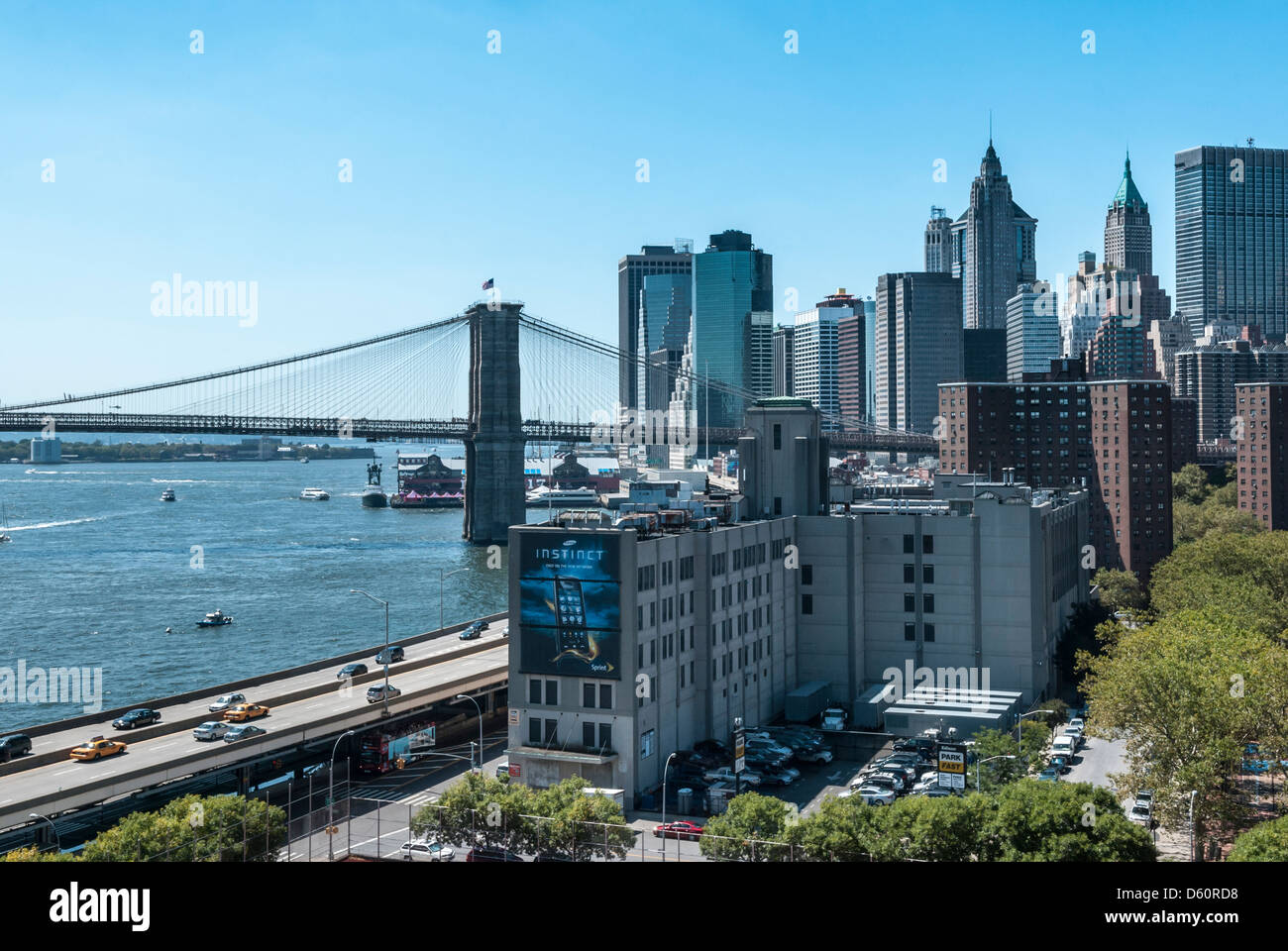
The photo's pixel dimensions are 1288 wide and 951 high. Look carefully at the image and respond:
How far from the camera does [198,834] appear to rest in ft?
68.4

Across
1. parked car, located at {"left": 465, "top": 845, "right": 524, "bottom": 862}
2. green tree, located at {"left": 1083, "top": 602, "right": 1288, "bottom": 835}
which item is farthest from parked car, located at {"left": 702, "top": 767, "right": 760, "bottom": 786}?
parked car, located at {"left": 465, "top": 845, "right": 524, "bottom": 862}

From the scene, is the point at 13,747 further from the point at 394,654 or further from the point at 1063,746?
the point at 1063,746

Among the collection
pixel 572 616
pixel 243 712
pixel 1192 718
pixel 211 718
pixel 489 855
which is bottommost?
pixel 211 718

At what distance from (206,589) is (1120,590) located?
48.7 m

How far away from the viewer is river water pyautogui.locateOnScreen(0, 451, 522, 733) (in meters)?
51.1

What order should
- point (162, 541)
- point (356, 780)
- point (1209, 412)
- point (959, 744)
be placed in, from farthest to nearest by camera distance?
point (1209, 412) < point (162, 541) < point (356, 780) < point (959, 744)

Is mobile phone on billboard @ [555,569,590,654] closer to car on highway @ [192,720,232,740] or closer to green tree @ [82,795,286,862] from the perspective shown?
car on highway @ [192,720,232,740]

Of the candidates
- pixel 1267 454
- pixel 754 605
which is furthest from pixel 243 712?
pixel 1267 454

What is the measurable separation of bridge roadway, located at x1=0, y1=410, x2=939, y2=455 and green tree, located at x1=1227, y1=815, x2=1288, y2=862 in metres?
64.5

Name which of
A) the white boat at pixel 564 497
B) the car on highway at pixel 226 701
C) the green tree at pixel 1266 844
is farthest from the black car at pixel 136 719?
the white boat at pixel 564 497
